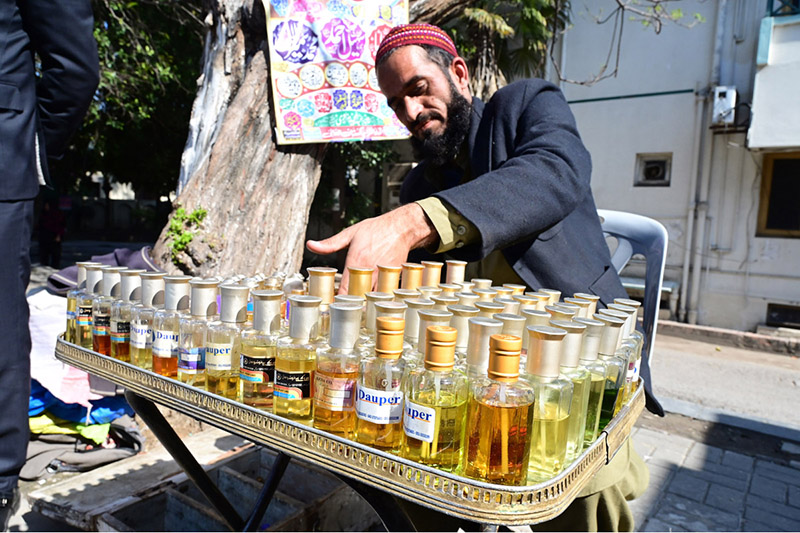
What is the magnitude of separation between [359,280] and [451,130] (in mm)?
1066

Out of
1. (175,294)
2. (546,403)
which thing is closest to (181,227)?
(175,294)

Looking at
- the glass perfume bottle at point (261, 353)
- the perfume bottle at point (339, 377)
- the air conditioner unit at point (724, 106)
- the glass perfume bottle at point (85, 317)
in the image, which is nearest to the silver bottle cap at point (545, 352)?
the perfume bottle at point (339, 377)

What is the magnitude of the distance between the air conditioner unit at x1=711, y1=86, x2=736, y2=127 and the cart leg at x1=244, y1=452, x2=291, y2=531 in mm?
7791

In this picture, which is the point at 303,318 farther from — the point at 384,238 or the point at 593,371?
the point at 593,371

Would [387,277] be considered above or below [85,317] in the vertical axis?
above

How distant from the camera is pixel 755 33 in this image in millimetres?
7367

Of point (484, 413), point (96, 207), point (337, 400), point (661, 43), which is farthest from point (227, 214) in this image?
point (96, 207)

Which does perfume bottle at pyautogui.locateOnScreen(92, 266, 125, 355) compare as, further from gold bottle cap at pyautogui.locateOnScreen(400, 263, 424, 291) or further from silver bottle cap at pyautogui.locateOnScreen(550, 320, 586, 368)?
silver bottle cap at pyautogui.locateOnScreen(550, 320, 586, 368)

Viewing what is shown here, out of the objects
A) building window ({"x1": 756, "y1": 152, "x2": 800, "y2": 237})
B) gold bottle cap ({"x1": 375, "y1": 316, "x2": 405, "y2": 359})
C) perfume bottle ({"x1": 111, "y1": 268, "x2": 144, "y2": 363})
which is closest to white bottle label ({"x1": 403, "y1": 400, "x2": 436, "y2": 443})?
gold bottle cap ({"x1": 375, "y1": 316, "x2": 405, "y2": 359})

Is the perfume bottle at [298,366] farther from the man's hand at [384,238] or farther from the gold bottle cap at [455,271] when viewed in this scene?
the gold bottle cap at [455,271]

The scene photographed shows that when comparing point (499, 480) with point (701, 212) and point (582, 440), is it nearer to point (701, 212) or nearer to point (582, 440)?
point (582, 440)

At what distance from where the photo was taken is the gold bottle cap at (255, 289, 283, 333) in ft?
3.88

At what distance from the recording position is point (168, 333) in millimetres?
1360

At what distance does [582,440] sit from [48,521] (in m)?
2.80
